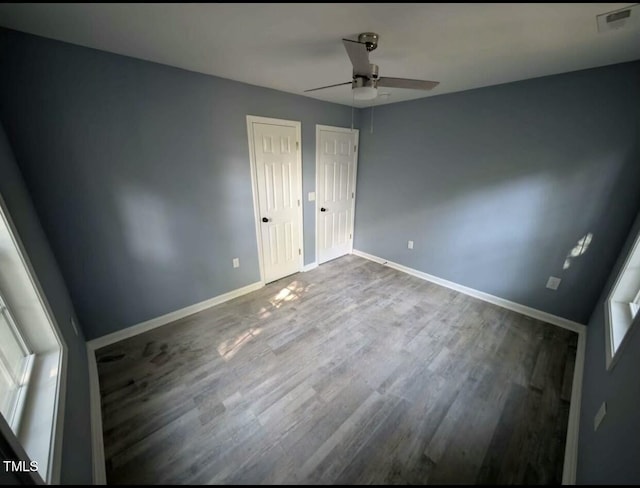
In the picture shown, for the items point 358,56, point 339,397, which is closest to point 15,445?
point 339,397

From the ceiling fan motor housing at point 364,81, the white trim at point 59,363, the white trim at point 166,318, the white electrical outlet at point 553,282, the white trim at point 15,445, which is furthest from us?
the white electrical outlet at point 553,282

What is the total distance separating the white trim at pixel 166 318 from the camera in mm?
2176

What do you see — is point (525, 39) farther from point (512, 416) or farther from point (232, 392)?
point (232, 392)

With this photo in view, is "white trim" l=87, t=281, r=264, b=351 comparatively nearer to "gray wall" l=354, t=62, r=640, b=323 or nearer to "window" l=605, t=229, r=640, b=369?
"gray wall" l=354, t=62, r=640, b=323

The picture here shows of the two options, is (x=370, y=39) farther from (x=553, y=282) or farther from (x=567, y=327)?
(x=567, y=327)

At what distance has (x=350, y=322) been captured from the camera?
2549 millimetres

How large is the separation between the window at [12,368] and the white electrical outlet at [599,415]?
2.63 metres

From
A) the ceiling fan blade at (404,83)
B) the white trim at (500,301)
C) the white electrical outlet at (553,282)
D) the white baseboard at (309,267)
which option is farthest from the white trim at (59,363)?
the white electrical outlet at (553,282)

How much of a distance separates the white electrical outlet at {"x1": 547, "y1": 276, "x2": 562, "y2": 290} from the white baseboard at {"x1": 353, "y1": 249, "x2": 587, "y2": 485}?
0.30 m

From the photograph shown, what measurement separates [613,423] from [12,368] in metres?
2.84

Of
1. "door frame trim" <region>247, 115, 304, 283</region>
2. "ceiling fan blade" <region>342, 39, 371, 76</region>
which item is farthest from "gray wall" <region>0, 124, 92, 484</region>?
"ceiling fan blade" <region>342, 39, 371, 76</region>

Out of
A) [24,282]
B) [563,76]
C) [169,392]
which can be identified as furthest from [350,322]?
[563,76]

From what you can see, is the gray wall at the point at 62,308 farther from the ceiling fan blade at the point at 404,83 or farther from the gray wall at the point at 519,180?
the gray wall at the point at 519,180

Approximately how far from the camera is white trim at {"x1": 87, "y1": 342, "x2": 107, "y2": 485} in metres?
1.29
